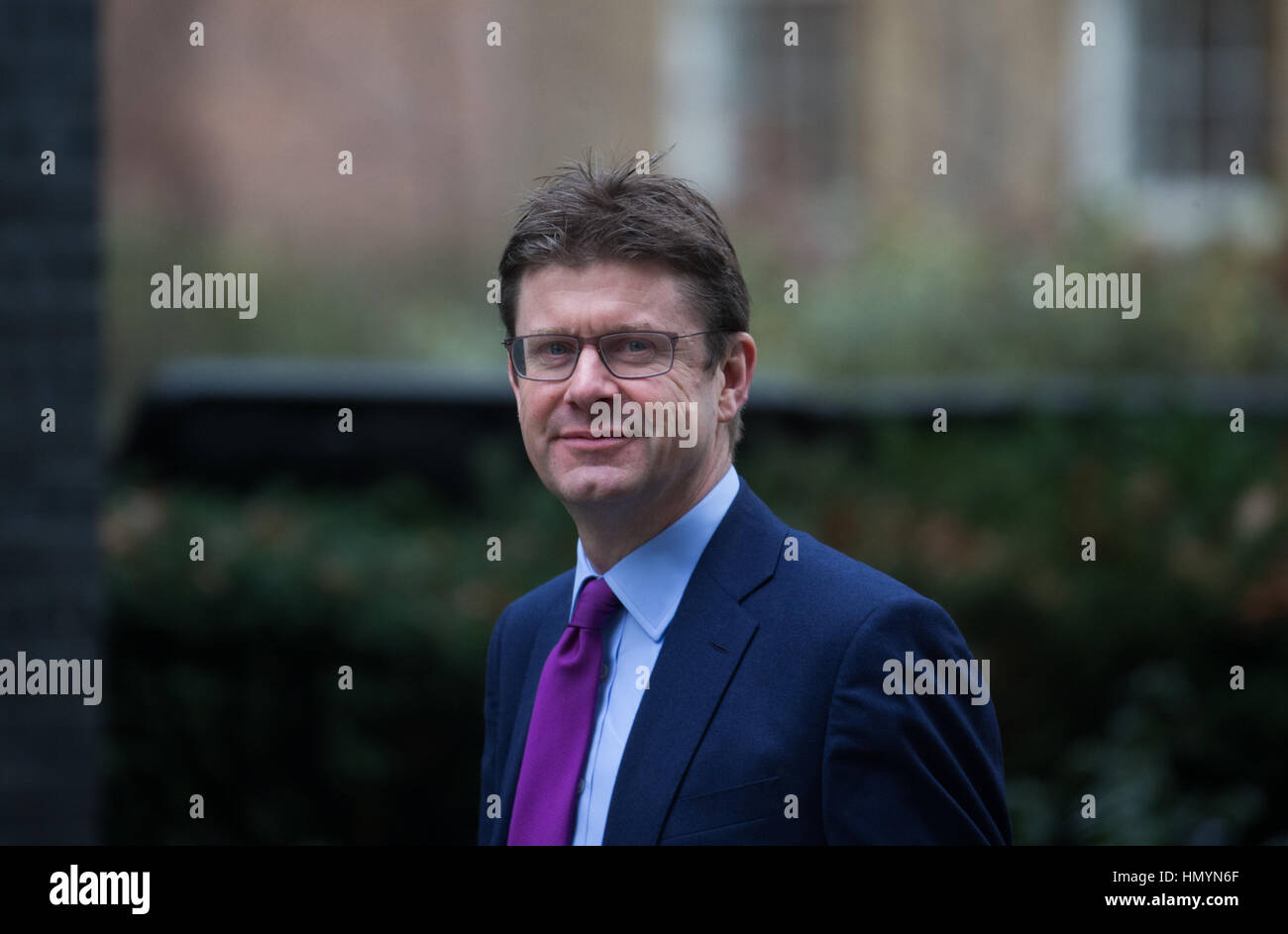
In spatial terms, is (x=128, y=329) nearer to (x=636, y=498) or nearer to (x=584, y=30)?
(x=584, y=30)

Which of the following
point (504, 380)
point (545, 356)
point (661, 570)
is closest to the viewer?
point (545, 356)

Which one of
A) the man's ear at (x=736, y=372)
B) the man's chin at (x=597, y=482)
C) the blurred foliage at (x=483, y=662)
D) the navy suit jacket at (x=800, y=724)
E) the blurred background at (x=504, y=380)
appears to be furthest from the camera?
the blurred foliage at (x=483, y=662)

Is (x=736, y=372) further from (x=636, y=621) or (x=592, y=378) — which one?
(x=636, y=621)

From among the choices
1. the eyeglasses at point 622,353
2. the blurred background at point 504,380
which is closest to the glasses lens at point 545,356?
the eyeglasses at point 622,353

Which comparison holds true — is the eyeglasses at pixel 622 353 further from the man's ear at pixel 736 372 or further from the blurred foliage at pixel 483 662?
the blurred foliage at pixel 483 662

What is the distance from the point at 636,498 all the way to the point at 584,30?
11.6 m

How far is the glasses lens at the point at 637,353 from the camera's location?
205 centimetres

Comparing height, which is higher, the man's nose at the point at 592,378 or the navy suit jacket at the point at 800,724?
the man's nose at the point at 592,378

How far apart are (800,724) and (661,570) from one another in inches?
13.6

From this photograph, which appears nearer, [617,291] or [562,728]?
[617,291]

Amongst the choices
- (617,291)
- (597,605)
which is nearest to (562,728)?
(597,605)

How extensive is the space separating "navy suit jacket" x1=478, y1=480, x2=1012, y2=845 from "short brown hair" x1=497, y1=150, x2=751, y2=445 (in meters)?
0.37

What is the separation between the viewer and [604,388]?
6.73ft

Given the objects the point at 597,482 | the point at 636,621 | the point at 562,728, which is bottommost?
the point at 562,728
